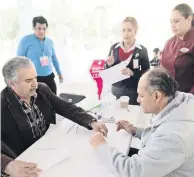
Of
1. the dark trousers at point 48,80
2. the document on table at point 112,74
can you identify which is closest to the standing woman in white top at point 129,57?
the document on table at point 112,74

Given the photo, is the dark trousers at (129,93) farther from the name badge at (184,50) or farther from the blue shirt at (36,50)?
the blue shirt at (36,50)

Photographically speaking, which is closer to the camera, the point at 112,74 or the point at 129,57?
the point at 112,74

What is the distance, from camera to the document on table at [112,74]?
2337mm

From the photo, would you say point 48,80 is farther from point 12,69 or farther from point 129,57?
point 12,69

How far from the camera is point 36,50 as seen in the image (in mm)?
3154

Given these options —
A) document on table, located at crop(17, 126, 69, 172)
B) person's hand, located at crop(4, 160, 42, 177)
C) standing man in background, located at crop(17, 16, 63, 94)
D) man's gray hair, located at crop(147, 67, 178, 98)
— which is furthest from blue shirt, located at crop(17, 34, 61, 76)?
man's gray hair, located at crop(147, 67, 178, 98)

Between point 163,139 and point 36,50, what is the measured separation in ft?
7.85

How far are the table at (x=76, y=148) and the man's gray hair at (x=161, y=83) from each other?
48cm

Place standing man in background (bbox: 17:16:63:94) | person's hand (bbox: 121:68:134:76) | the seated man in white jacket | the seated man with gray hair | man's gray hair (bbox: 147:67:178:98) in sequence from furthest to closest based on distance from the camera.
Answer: standing man in background (bbox: 17:16:63:94)
person's hand (bbox: 121:68:134:76)
the seated man with gray hair
man's gray hair (bbox: 147:67:178:98)
the seated man in white jacket

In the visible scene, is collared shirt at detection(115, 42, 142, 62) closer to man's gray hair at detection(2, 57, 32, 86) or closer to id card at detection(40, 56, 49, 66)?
id card at detection(40, 56, 49, 66)

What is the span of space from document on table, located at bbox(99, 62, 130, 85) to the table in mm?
425

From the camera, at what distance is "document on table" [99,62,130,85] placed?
7.67ft

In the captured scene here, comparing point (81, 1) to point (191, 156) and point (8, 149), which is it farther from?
point (191, 156)

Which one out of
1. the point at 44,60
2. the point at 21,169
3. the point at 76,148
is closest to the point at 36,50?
the point at 44,60
